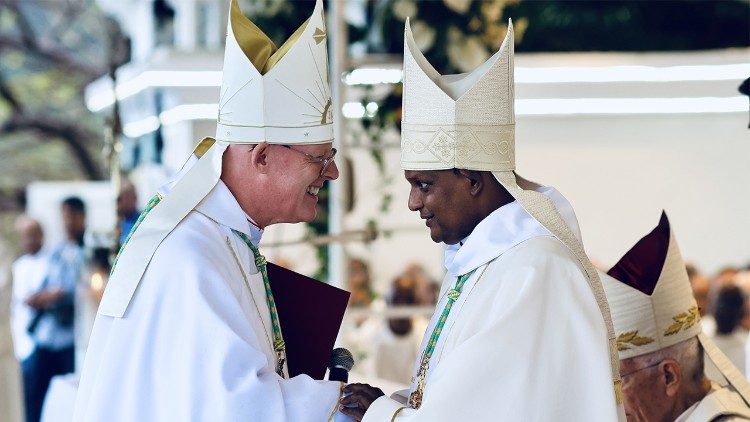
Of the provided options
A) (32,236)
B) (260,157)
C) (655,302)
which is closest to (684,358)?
(655,302)

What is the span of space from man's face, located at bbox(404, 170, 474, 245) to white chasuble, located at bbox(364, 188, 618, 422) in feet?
0.66

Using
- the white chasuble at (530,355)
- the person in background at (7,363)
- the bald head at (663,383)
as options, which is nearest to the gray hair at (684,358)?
the bald head at (663,383)

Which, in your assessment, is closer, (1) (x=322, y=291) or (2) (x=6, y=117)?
(1) (x=322, y=291)

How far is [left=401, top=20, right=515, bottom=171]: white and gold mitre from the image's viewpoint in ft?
11.0

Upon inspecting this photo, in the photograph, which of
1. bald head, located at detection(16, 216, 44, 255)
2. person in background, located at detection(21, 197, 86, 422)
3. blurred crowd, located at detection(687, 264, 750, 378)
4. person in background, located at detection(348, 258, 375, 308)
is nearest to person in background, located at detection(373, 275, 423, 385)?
person in background, located at detection(348, 258, 375, 308)

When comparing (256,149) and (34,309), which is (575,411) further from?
(34,309)

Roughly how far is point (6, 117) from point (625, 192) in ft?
34.6

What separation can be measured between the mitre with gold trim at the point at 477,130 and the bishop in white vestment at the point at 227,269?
0.35m

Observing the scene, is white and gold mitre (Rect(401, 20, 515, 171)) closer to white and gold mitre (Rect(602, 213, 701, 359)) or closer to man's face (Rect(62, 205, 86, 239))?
white and gold mitre (Rect(602, 213, 701, 359))

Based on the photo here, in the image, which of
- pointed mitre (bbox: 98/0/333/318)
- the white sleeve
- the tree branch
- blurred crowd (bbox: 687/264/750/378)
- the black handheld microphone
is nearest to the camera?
the white sleeve

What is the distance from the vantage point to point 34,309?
30.3 ft

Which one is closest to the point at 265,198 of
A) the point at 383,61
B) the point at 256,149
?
the point at 256,149

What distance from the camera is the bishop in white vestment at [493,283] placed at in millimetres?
3148

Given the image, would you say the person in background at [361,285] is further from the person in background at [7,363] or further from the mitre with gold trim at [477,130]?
the mitre with gold trim at [477,130]
